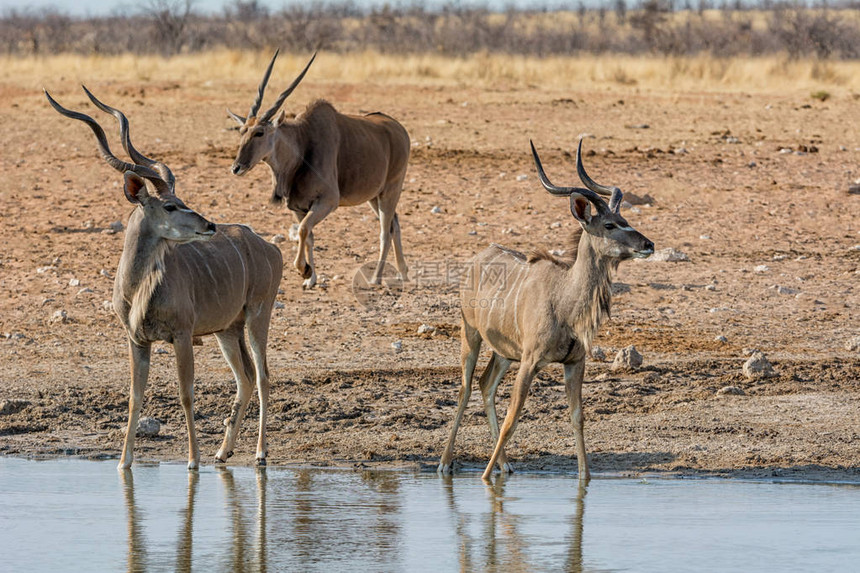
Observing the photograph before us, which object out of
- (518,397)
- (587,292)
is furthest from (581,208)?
(518,397)

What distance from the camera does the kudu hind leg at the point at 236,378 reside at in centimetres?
689

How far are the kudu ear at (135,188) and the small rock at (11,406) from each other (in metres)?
1.79

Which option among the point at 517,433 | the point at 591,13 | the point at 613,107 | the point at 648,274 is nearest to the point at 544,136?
the point at 613,107

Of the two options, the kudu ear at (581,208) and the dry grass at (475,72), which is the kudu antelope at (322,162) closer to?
the kudu ear at (581,208)

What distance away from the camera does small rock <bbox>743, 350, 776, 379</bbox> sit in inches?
320

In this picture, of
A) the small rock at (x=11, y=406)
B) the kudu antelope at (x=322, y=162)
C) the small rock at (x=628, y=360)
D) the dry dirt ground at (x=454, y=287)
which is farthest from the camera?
the kudu antelope at (x=322, y=162)

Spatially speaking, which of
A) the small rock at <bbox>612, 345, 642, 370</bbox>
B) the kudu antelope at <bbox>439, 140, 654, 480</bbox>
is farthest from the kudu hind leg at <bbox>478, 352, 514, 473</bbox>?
the small rock at <bbox>612, 345, 642, 370</bbox>

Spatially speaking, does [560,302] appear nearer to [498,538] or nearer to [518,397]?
[518,397]

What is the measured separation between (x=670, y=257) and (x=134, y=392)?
5609 mm

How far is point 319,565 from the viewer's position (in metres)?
4.95

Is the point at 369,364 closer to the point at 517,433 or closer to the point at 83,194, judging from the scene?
the point at 517,433

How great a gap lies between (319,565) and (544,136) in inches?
432

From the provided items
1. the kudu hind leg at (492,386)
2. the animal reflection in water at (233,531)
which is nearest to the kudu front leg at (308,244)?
the kudu hind leg at (492,386)

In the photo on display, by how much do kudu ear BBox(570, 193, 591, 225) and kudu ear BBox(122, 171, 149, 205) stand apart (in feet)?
6.27
